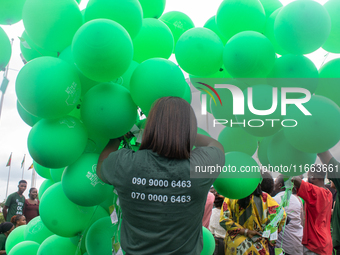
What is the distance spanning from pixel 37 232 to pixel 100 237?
831mm

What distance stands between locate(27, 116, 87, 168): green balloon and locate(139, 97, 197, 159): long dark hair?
19.6 inches

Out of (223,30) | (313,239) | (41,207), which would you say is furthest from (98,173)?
(313,239)

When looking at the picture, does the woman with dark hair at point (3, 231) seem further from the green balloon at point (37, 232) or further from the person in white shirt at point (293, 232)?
the person in white shirt at point (293, 232)

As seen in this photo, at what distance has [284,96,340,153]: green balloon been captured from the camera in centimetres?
171

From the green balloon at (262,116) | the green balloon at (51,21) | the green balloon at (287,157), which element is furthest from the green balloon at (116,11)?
the green balloon at (287,157)

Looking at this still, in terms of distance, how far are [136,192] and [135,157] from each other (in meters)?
0.17

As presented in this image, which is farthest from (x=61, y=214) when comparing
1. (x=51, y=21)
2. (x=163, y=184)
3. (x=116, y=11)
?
(x=116, y=11)

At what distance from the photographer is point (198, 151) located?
1577mm

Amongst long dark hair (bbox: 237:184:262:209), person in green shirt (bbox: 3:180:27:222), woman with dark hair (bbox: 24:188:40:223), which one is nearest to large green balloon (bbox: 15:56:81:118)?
long dark hair (bbox: 237:184:262:209)

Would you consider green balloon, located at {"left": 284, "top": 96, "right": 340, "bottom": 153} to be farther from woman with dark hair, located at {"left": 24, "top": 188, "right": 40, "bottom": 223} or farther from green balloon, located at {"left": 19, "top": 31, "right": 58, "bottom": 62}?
woman with dark hair, located at {"left": 24, "top": 188, "right": 40, "bottom": 223}

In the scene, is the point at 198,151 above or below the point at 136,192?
above

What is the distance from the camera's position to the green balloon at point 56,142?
174 cm

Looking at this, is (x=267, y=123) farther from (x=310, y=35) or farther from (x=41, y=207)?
(x=41, y=207)

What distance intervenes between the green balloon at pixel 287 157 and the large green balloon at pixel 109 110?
942mm
